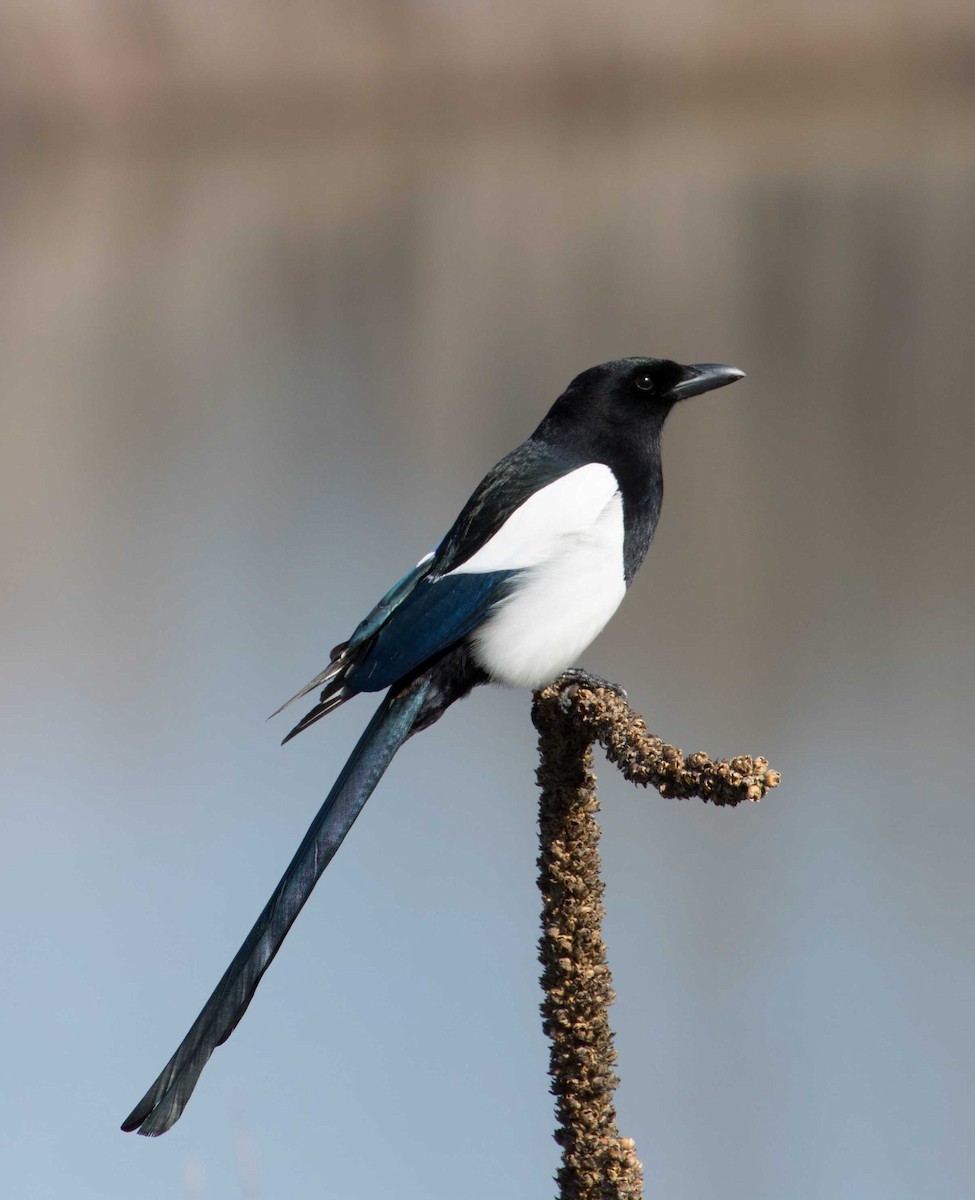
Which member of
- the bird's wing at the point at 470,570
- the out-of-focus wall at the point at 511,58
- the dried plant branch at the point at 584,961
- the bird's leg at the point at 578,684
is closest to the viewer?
the dried plant branch at the point at 584,961

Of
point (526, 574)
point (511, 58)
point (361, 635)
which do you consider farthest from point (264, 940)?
point (511, 58)

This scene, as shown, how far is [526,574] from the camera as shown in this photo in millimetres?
1615

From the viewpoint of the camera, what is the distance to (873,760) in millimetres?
2961

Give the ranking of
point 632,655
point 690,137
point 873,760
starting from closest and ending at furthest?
point 873,760 < point 632,655 < point 690,137

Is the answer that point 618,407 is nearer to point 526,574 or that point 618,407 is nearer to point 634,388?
point 634,388

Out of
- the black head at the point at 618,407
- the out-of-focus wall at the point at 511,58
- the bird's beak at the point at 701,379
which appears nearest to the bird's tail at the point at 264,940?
the black head at the point at 618,407

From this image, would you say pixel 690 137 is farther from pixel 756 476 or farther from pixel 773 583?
pixel 773 583

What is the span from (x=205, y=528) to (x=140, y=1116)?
10.4 ft

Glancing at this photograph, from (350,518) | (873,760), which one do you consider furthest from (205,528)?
(873,760)

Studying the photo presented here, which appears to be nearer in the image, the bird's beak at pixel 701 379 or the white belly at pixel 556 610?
the white belly at pixel 556 610

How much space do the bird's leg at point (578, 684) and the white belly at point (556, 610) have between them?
31 millimetres

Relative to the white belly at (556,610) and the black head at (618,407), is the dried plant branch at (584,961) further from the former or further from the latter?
the black head at (618,407)

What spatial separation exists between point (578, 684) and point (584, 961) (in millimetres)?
376

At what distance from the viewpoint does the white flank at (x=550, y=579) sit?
1.58 m
